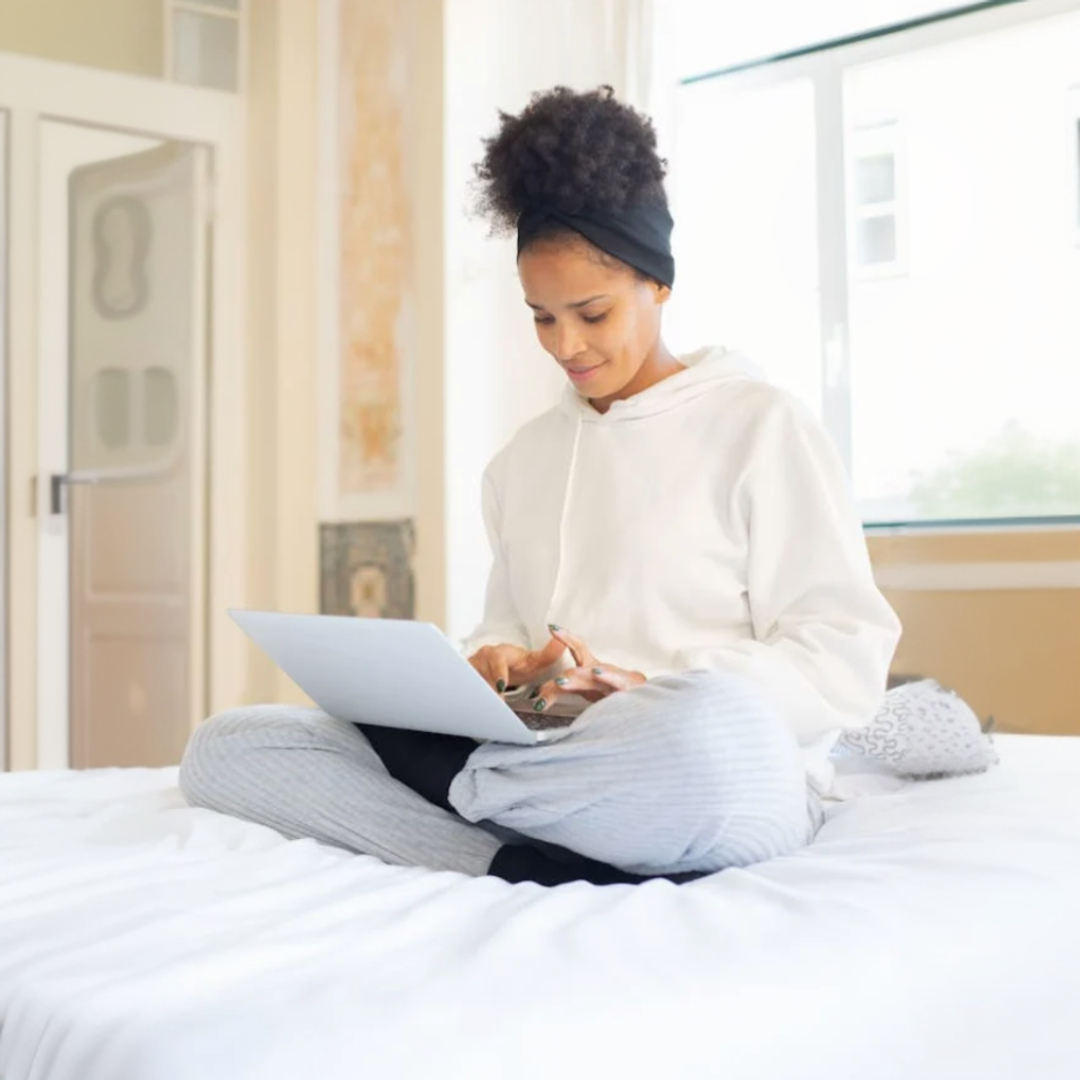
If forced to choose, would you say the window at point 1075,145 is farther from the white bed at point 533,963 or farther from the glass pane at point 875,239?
the white bed at point 533,963

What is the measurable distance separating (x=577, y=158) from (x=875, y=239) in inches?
76.3

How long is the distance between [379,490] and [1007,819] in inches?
108

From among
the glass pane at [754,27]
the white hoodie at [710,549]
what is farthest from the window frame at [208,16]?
the white hoodie at [710,549]

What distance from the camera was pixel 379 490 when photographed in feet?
13.1

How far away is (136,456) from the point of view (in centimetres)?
404

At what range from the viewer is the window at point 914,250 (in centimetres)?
328

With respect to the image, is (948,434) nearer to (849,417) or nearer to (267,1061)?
(849,417)

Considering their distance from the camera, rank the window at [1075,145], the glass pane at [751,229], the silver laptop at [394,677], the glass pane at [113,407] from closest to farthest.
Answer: the silver laptop at [394,677] → the window at [1075,145] → the glass pane at [751,229] → the glass pane at [113,407]

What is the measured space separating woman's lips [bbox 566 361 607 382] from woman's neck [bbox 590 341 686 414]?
6 centimetres

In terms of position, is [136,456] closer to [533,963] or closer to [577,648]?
[577,648]

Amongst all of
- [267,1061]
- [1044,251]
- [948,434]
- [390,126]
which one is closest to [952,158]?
[1044,251]

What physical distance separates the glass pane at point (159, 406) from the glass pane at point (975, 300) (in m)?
1.75

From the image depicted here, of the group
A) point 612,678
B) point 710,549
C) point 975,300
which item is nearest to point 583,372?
point 710,549

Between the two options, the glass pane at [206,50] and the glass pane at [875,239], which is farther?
the glass pane at [206,50]
